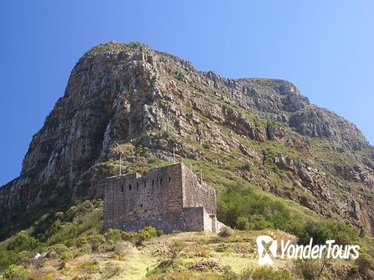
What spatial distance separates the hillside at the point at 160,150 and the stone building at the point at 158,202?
15.6 meters

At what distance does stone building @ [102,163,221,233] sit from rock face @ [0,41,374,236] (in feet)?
107

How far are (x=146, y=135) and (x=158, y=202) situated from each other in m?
45.7

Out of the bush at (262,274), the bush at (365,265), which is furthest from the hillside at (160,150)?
the bush at (262,274)

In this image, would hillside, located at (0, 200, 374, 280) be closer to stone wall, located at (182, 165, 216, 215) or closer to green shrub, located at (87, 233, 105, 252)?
green shrub, located at (87, 233, 105, 252)

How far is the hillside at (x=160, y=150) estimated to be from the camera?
90062 mm

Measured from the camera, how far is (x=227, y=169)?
10112cm

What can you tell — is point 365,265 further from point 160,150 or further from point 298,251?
point 160,150

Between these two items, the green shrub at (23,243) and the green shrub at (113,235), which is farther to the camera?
the green shrub at (23,243)

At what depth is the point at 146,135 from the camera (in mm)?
95375

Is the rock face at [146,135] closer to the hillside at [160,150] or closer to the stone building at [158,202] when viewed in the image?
the hillside at [160,150]

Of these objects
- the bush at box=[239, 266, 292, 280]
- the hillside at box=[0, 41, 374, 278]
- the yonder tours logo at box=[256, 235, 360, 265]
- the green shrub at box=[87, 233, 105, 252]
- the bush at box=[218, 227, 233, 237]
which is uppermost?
the hillside at box=[0, 41, 374, 278]

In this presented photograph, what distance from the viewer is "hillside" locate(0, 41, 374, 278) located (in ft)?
295

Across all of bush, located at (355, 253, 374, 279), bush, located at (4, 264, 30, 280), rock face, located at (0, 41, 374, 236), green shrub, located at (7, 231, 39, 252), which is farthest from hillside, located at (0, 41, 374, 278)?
bush, located at (4, 264, 30, 280)

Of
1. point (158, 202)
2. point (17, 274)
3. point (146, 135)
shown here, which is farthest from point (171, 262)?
point (146, 135)
